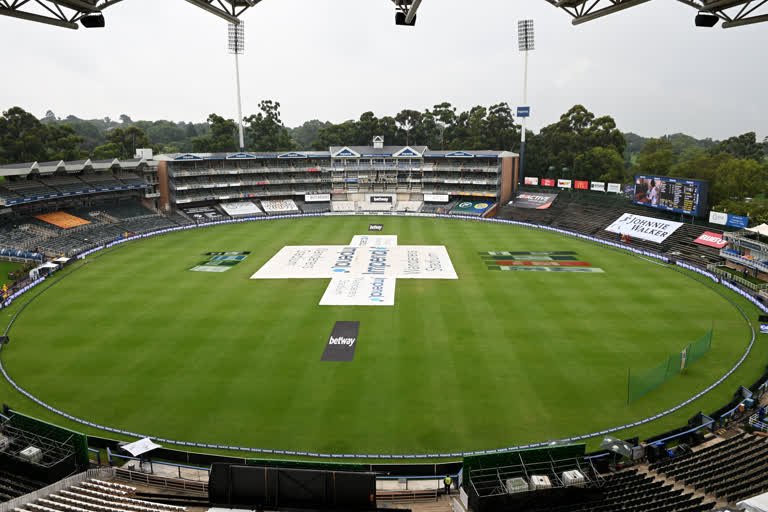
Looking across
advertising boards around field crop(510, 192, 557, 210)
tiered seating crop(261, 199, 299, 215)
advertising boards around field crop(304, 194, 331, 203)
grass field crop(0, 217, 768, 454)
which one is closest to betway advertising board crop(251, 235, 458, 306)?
grass field crop(0, 217, 768, 454)

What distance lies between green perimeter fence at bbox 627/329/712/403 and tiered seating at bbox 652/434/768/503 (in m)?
4.98

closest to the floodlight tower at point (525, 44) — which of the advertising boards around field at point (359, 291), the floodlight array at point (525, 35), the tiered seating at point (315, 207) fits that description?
the floodlight array at point (525, 35)

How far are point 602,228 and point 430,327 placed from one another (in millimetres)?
36733

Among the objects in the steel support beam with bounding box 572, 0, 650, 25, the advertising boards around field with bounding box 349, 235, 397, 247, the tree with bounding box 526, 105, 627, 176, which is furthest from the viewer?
the tree with bounding box 526, 105, 627, 176

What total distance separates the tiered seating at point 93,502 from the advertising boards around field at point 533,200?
6416 centimetres

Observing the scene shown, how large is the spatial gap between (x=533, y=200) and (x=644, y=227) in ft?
66.9

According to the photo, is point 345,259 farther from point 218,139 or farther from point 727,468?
point 218,139

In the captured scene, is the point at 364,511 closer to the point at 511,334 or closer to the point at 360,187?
the point at 511,334

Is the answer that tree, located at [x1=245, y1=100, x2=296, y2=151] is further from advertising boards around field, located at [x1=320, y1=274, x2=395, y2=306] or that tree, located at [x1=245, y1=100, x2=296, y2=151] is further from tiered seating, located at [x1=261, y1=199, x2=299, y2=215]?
advertising boards around field, located at [x1=320, y1=274, x2=395, y2=306]

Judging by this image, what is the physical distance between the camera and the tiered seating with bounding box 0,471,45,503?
14.9 meters

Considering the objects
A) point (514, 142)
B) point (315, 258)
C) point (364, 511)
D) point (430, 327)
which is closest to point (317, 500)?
point (364, 511)

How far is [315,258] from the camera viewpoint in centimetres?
4822

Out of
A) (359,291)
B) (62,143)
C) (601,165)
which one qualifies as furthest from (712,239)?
(62,143)

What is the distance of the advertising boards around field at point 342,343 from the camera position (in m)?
26.8
